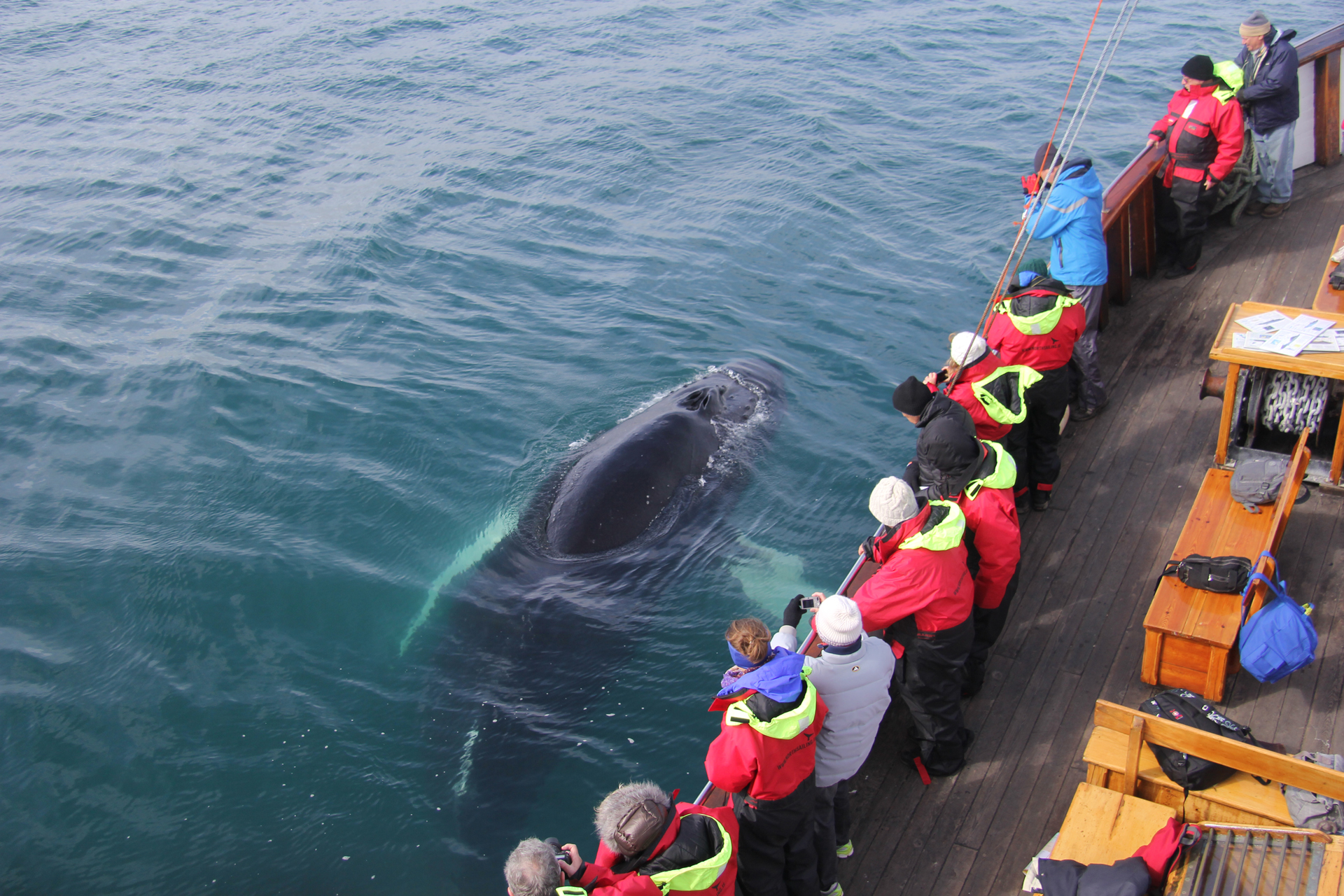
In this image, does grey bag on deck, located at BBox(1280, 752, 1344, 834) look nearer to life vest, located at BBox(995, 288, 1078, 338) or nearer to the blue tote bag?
the blue tote bag

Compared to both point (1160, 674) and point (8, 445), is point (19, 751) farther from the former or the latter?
point (1160, 674)

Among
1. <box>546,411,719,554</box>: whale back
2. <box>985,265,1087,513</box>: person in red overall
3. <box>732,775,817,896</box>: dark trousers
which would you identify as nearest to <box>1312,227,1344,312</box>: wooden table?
<box>985,265,1087,513</box>: person in red overall

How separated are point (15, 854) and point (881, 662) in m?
7.16

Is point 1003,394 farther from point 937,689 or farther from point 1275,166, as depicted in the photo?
point 1275,166

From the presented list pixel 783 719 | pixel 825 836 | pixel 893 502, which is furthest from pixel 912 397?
pixel 825 836

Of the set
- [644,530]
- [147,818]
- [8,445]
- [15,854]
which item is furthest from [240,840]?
[8,445]

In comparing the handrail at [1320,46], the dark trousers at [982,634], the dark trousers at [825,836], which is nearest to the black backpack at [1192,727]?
the dark trousers at [982,634]

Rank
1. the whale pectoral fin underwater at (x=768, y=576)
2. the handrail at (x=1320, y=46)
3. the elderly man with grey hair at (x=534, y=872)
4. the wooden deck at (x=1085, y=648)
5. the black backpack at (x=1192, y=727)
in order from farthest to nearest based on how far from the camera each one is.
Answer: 1. the handrail at (x=1320, y=46)
2. the whale pectoral fin underwater at (x=768, y=576)
3. the wooden deck at (x=1085, y=648)
4. the black backpack at (x=1192, y=727)
5. the elderly man with grey hair at (x=534, y=872)

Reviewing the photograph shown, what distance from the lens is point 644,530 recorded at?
1005 cm

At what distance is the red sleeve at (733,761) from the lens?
4.88 meters

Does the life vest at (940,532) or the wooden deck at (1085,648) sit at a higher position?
the life vest at (940,532)

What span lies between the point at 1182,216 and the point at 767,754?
10.2m

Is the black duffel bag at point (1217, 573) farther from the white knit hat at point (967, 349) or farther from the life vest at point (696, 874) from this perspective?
the life vest at point (696, 874)

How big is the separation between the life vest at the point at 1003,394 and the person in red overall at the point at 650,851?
13.7 ft
